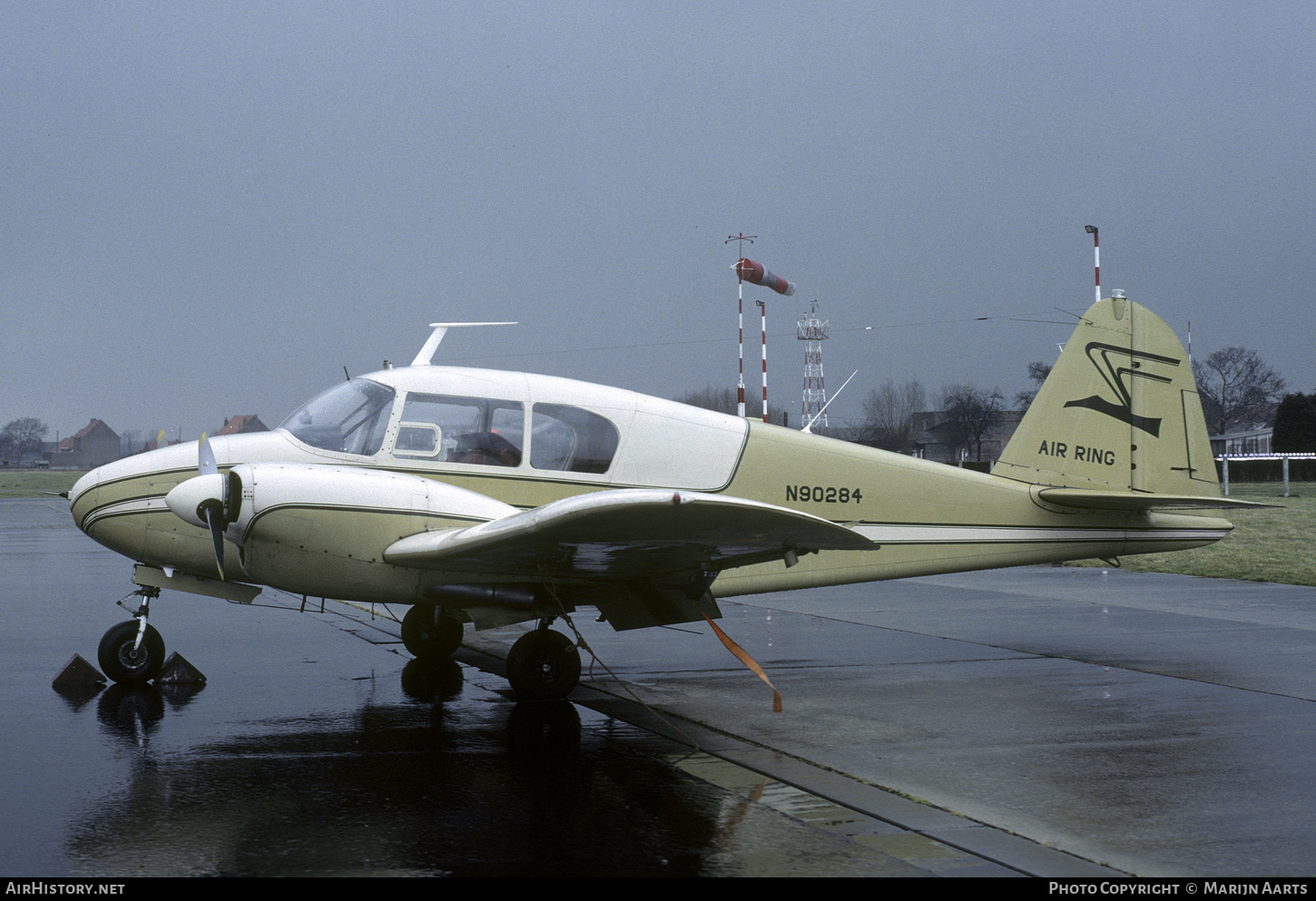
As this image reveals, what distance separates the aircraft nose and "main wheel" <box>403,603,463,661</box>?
246cm

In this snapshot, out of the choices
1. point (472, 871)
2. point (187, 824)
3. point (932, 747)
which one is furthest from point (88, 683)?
point (932, 747)

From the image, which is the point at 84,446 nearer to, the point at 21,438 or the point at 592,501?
the point at 21,438

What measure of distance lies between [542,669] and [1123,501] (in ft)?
17.1

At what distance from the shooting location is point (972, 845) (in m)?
4.39

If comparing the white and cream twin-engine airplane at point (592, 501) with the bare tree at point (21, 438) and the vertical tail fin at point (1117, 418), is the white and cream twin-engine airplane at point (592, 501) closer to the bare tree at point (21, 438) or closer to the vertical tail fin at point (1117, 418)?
the vertical tail fin at point (1117, 418)

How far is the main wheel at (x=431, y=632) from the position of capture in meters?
8.95

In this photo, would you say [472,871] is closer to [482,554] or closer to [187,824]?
[187,824]

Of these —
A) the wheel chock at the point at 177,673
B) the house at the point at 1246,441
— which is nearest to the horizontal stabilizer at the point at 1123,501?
the wheel chock at the point at 177,673

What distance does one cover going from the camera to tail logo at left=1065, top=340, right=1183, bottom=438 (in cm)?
981

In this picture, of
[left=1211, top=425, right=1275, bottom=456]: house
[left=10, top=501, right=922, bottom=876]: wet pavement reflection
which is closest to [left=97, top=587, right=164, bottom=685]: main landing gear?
[left=10, top=501, right=922, bottom=876]: wet pavement reflection

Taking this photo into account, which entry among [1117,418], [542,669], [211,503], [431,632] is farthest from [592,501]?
[1117,418]

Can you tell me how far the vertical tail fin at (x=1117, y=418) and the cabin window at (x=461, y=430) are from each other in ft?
14.7

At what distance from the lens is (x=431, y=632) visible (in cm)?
895

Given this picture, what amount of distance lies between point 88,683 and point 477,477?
3198mm
